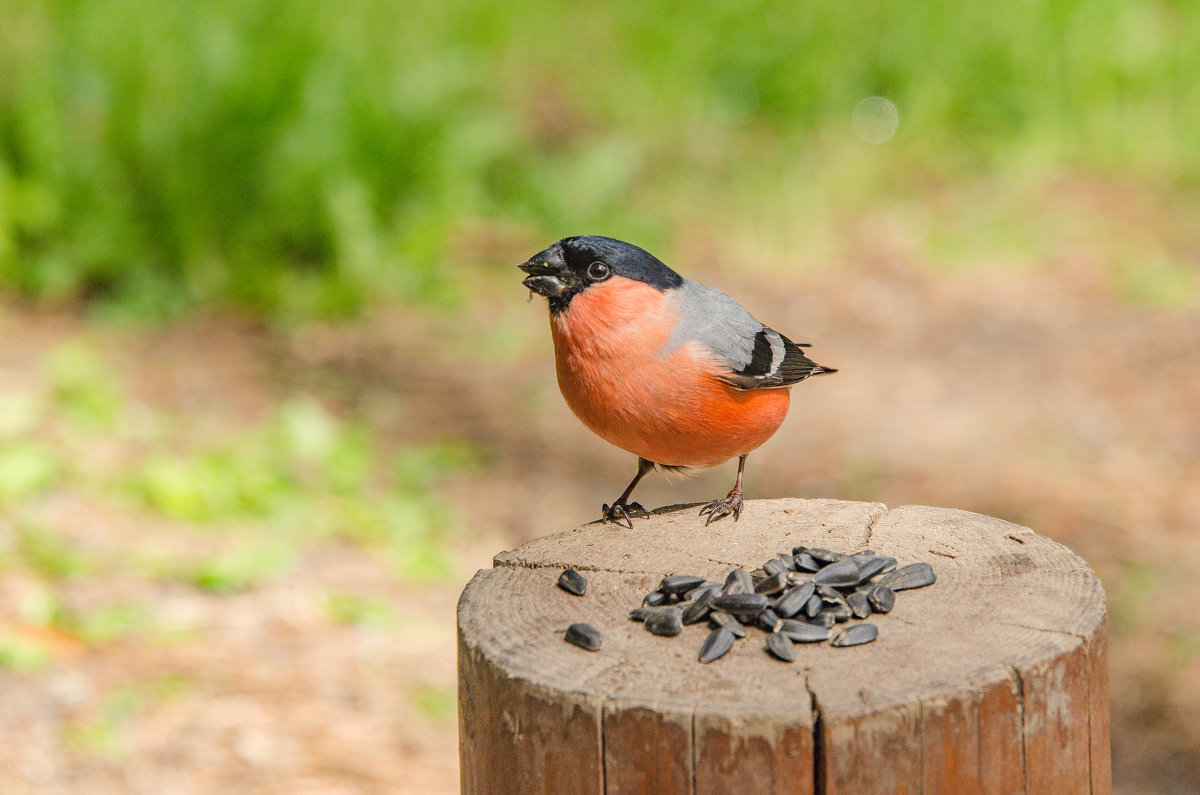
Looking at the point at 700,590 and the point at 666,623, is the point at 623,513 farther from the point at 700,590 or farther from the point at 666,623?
the point at 666,623

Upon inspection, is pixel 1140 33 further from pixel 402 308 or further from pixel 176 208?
pixel 176 208

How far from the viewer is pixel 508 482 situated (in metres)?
6.45

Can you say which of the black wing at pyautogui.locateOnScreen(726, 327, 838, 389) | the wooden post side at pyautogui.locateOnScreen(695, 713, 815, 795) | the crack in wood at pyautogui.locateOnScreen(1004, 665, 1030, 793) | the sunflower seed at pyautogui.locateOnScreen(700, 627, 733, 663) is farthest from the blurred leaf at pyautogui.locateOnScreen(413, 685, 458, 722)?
the crack in wood at pyautogui.locateOnScreen(1004, 665, 1030, 793)

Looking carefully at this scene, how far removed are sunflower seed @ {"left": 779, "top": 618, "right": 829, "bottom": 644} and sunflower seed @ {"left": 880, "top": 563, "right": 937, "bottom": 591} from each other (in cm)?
28

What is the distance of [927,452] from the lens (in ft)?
22.0

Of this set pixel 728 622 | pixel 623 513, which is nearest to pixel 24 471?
pixel 623 513

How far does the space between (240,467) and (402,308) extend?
261cm

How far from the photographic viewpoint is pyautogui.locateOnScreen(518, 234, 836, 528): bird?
297cm

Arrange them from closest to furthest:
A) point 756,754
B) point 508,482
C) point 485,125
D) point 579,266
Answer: point 756,754, point 579,266, point 508,482, point 485,125

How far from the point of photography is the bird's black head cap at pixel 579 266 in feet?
9.64

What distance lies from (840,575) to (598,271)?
3.14ft

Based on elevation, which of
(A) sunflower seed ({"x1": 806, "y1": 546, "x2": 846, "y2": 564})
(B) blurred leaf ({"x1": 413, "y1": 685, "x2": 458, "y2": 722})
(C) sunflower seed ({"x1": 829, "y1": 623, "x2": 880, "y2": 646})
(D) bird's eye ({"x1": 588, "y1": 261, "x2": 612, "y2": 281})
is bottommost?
(B) blurred leaf ({"x1": 413, "y1": 685, "x2": 458, "y2": 722})

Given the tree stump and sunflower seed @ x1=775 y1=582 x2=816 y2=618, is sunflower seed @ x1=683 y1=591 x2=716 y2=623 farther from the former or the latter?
sunflower seed @ x1=775 y1=582 x2=816 y2=618

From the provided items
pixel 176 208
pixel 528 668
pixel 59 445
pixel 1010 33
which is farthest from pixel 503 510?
pixel 1010 33
